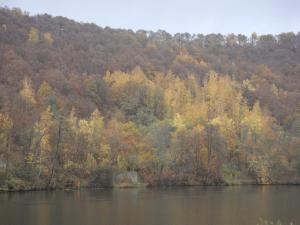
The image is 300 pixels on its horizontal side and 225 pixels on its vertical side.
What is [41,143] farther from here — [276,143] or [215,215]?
[276,143]

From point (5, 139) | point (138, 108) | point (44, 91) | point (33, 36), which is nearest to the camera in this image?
point (5, 139)

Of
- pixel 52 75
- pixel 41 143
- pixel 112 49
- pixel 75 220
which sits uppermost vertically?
pixel 112 49

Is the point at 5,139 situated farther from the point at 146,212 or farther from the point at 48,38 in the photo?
the point at 48,38

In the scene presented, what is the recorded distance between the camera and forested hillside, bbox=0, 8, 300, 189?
A: 73.6 meters

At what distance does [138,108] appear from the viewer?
115 metres

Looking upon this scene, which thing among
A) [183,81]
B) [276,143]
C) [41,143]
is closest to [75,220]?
[41,143]

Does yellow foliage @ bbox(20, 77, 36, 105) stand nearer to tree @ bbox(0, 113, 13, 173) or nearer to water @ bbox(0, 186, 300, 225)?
tree @ bbox(0, 113, 13, 173)

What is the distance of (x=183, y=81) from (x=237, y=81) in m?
21.2

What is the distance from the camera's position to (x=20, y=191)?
62.4 meters

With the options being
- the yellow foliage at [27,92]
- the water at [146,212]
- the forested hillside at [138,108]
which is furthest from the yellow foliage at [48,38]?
the water at [146,212]

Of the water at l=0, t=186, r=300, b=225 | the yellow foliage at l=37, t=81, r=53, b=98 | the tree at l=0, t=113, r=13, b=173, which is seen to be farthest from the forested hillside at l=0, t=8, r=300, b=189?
the water at l=0, t=186, r=300, b=225

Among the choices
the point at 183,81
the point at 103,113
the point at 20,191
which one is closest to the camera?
the point at 20,191

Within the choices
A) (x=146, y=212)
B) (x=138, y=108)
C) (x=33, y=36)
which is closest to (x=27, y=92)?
(x=138, y=108)

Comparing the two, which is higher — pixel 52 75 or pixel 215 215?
pixel 52 75
